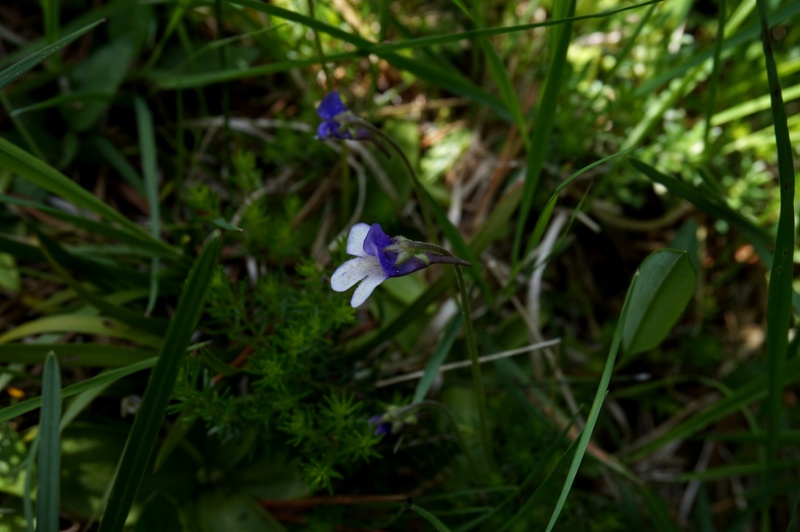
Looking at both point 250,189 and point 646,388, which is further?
point 646,388

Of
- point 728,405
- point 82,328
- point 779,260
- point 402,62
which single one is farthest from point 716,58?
point 82,328

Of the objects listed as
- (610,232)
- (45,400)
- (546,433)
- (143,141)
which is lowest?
(546,433)

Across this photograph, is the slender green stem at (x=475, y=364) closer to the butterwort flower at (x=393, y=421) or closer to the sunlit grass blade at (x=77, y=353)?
the butterwort flower at (x=393, y=421)

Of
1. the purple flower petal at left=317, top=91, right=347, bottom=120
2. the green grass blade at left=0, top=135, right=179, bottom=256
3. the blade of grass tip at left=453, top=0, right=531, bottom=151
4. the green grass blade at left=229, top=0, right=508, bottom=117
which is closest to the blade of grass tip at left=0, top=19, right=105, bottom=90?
the green grass blade at left=0, top=135, right=179, bottom=256

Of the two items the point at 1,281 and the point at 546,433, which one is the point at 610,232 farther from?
the point at 1,281

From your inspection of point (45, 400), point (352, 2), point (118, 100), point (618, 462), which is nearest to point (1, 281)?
point (118, 100)
